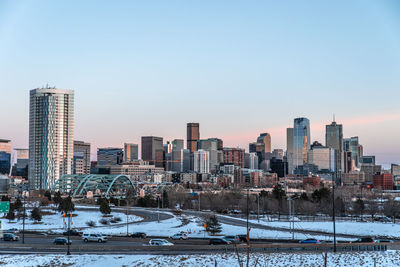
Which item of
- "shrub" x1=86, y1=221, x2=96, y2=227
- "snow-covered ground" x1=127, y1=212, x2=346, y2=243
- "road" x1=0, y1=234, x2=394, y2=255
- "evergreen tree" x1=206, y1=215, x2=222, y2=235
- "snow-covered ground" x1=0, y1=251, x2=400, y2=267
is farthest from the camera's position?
"shrub" x1=86, y1=221, x2=96, y2=227

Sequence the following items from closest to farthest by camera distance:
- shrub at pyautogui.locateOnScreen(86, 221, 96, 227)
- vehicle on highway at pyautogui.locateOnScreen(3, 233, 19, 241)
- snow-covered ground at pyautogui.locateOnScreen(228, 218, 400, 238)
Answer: vehicle on highway at pyautogui.locateOnScreen(3, 233, 19, 241) < snow-covered ground at pyautogui.locateOnScreen(228, 218, 400, 238) < shrub at pyautogui.locateOnScreen(86, 221, 96, 227)

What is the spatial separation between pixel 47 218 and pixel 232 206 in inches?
2397

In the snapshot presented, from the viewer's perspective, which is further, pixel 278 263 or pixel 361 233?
pixel 361 233

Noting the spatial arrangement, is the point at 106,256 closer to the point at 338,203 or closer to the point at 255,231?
the point at 255,231

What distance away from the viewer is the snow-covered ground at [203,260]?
43188 millimetres

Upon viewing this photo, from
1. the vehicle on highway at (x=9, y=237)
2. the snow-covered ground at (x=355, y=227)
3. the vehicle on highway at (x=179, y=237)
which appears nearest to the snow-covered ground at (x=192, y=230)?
A: the vehicle on highway at (x=179, y=237)

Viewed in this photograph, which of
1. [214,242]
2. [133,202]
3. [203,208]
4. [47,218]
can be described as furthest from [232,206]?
[214,242]

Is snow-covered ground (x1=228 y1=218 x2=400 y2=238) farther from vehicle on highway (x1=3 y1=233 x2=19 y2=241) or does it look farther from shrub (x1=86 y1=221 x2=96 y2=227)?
vehicle on highway (x1=3 y1=233 x2=19 y2=241)

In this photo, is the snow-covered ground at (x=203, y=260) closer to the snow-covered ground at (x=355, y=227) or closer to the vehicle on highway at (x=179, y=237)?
the vehicle on highway at (x=179, y=237)

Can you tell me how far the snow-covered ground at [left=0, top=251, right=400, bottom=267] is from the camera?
4319cm

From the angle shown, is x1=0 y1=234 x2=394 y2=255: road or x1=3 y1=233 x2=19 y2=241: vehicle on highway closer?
x1=0 y1=234 x2=394 y2=255: road

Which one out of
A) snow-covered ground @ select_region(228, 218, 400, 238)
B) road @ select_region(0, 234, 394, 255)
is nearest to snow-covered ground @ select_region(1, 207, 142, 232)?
road @ select_region(0, 234, 394, 255)

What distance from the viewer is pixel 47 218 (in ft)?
301

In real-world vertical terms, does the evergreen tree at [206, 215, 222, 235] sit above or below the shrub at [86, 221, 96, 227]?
above
